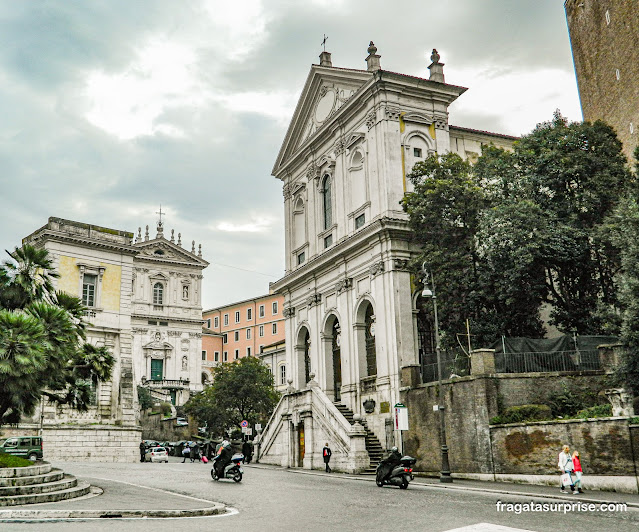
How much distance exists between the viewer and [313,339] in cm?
3862

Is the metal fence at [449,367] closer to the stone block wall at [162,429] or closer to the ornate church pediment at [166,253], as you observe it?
the stone block wall at [162,429]

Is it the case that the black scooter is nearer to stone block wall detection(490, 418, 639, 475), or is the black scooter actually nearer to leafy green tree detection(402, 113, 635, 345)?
stone block wall detection(490, 418, 639, 475)

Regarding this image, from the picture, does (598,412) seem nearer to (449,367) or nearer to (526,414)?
(526,414)

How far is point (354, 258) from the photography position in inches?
1385

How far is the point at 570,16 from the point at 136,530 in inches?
1588

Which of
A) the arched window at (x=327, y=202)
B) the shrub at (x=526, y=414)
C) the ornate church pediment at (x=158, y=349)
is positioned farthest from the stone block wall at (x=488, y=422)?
the ornate church pediment at (x=158, y=349)

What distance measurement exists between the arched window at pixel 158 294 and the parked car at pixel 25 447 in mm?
41459

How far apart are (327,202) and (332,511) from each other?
26.9m

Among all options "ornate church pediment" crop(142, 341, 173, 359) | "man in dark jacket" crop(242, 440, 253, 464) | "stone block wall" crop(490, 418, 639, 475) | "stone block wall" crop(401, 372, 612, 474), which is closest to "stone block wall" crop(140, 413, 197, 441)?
"ornate church pediment" crop(142, 341, 173, 359)

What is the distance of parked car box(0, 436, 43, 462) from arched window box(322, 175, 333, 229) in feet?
61.1

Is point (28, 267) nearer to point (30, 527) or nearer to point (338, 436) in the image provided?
point (30, 527)

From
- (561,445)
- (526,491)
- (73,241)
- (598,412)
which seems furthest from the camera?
(73,241)

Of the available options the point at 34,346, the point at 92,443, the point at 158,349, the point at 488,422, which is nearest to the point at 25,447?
the point at 92,443

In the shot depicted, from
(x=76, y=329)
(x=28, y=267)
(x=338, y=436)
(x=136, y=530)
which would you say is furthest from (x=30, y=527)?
(x=338, y=436)
